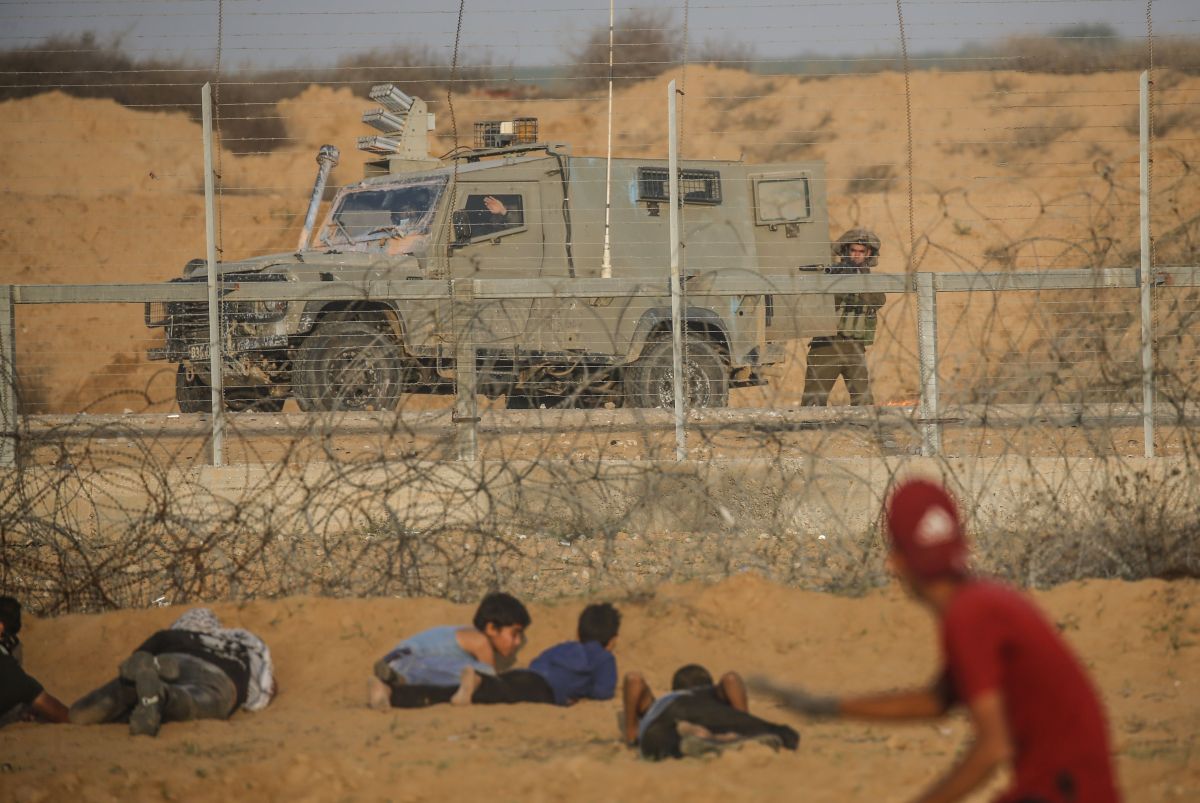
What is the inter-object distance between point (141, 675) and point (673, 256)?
151 inches

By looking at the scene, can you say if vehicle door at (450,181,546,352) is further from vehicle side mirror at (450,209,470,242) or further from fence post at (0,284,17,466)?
fence post at (0,284,17,466)

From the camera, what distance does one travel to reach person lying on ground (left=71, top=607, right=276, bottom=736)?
562cm

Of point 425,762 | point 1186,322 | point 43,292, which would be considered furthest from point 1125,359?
point 43,292

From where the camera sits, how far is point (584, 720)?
5.67 metres

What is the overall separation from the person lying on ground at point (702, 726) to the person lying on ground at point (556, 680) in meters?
0.76

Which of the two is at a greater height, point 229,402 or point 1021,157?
point 1021,157

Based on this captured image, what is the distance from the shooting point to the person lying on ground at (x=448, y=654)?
5887 mm

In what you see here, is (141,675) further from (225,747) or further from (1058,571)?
(1058,571)

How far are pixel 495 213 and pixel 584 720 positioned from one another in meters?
6.46

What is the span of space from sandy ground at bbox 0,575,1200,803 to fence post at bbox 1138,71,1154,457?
55.1 inches

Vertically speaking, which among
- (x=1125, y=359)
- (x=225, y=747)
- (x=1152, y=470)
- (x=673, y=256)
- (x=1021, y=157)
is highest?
(x=1021, y=157)

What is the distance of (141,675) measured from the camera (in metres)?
5.62

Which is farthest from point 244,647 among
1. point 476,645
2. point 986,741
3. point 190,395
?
point 190,395

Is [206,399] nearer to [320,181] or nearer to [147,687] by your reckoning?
[320,181]
